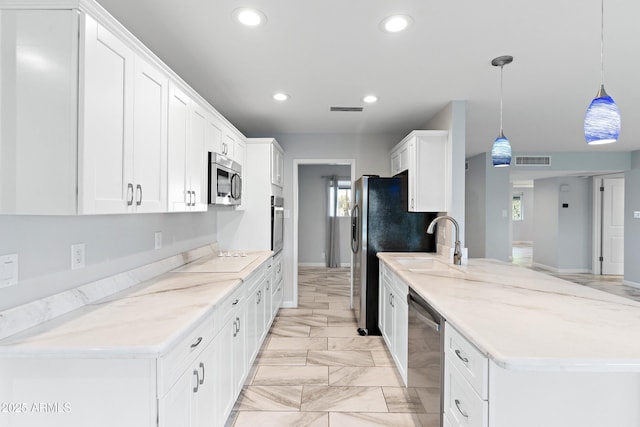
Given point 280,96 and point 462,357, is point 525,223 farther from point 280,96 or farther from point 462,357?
point 462,357

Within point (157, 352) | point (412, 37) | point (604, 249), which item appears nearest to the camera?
point (157, 352)

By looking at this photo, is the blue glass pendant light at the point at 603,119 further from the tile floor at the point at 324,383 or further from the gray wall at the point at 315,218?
the gray wall at the point at 315,218

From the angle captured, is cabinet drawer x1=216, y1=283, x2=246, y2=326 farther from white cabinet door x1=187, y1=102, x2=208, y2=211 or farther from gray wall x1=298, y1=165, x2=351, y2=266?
gray wall x1=298, y1=165, x2=351, y2=266

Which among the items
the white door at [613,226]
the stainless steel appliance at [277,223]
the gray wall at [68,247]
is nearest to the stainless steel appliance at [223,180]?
the gray wall at [68,247]

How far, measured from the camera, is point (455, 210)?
3301 mm

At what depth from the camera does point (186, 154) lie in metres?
2.25

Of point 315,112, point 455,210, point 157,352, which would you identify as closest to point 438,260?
point 455,210

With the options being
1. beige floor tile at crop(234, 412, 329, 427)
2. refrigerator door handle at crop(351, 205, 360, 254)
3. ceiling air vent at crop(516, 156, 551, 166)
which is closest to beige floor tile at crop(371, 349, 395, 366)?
beige floor tile at crop(234, 412, 329, 427)

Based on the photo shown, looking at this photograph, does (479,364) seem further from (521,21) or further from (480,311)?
(521,21)

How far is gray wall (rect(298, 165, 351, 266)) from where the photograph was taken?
8.23 metres

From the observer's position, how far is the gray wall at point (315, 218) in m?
8.23

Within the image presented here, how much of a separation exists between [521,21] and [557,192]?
700 cm

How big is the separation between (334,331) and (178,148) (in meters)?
2.69

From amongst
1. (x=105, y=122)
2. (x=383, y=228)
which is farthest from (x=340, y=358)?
(x=105, y=122)
